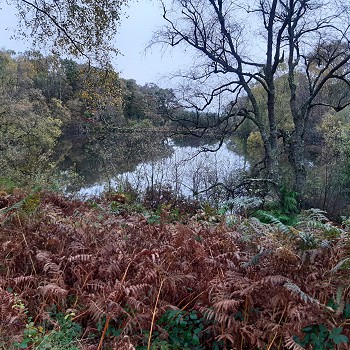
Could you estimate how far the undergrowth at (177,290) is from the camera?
2158 millimetres

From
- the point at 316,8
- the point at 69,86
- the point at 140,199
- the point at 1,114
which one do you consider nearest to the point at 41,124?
the point at 1,114

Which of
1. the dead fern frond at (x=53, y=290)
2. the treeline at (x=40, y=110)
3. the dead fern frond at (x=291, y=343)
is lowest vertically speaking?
the dead fern frond at (x=291, y=343)

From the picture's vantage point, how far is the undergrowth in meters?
2.16

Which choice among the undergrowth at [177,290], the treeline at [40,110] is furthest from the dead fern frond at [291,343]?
the treeline at [40,110]

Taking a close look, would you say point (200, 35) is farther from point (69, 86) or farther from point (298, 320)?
point (69, 86)

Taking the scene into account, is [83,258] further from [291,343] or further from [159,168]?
[159,168]

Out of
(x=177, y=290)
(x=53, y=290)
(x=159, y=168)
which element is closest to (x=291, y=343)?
(x=177, y=290)

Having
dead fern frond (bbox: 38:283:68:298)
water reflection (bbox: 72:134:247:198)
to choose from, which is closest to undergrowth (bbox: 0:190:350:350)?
dead fern frond (bbox: 38:283:68:298)

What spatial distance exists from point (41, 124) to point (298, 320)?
12730 millimetres

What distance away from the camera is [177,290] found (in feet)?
8.78

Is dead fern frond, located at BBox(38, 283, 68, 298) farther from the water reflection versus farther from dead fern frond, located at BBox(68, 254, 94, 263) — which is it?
the water reflection

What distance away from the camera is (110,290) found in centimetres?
254

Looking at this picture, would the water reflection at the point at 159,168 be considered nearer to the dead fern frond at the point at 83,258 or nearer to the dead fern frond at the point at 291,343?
the dead fern frond at the point at 83,258

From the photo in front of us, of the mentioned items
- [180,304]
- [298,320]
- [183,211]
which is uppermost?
[298,320]
